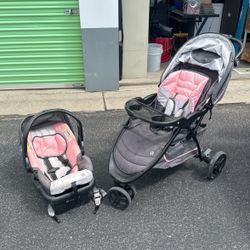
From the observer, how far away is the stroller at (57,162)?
2396 mm

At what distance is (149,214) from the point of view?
2621 mm

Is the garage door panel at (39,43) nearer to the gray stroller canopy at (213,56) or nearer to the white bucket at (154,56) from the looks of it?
the white bucket at (154,56)

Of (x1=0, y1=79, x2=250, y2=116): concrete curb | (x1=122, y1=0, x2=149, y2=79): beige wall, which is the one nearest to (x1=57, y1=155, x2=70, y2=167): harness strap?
(x1=0, y1=79, x2=250, y2=116): concrete curb

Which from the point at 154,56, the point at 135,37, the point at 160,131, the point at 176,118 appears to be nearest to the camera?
the point at 176,118

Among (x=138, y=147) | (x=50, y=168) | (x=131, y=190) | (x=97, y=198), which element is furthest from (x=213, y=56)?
(x=50, y=168)

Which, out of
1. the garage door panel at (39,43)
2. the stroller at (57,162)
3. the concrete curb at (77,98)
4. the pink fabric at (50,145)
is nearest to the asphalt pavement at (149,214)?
the stroller at (57,162)

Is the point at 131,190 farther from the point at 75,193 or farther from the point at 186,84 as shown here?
the point at 186,84

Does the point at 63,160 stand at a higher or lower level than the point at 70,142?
lower

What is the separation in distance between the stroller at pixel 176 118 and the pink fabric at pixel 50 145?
0.51m

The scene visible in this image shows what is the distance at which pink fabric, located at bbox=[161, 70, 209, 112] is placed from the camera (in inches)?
114

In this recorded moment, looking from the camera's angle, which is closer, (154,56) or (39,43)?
(39,43)

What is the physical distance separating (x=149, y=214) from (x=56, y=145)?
1.06 meters

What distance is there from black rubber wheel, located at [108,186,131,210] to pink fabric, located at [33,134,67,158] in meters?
0.63

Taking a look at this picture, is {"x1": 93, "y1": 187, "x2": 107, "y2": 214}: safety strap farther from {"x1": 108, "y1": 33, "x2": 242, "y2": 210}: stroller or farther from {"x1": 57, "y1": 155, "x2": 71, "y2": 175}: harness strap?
{"x1": 57, "y1": 155, "x2": 71, "y2": 175}: harness strap
